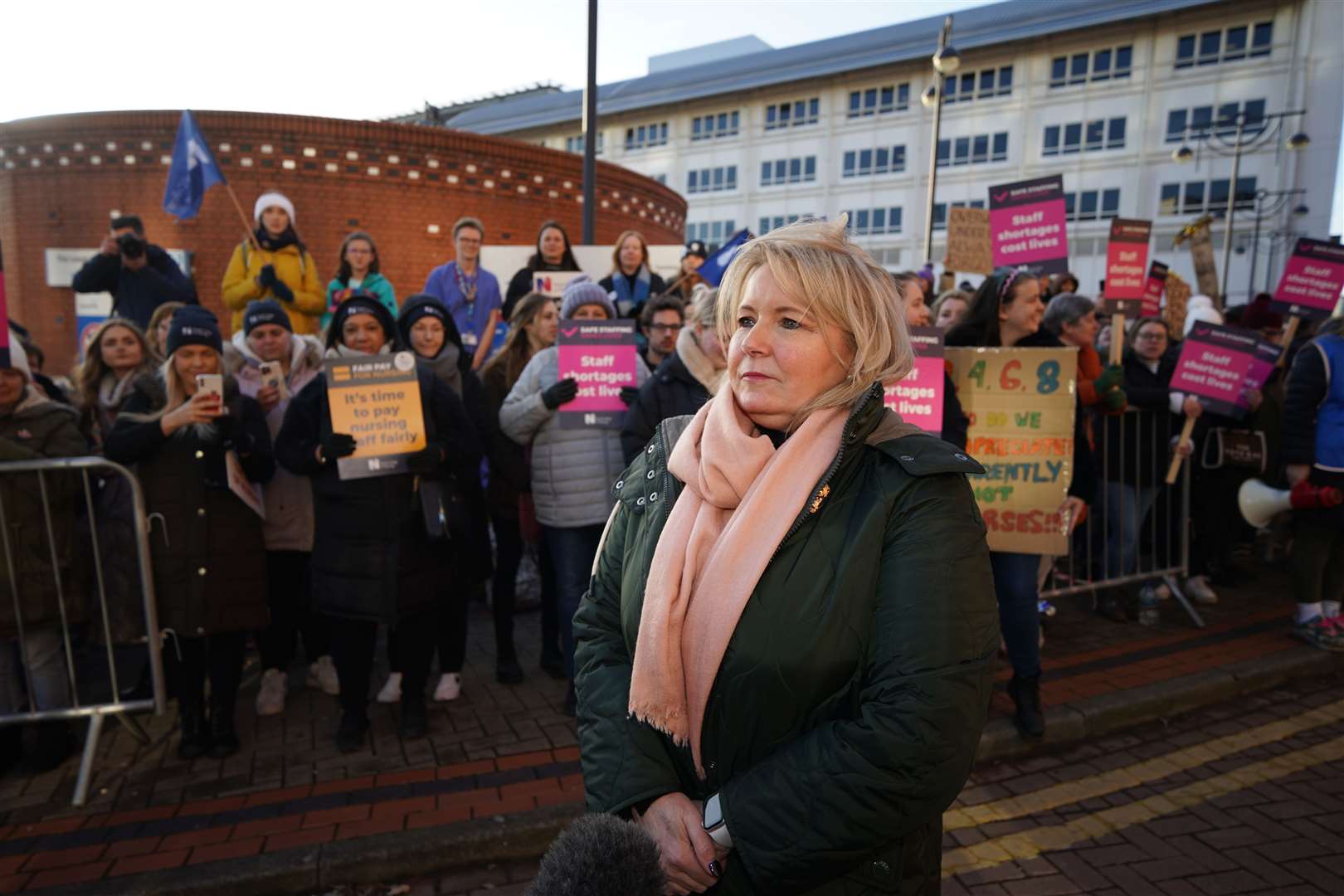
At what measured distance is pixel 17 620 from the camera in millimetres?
Result: 3705

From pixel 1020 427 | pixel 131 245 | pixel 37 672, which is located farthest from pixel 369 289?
pixel 1020 427

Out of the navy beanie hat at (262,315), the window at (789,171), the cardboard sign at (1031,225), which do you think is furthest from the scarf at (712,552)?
the window at (789,171)

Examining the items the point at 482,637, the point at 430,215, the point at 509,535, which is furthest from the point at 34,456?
the point at 430,215

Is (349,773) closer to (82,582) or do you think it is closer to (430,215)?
(82,582)

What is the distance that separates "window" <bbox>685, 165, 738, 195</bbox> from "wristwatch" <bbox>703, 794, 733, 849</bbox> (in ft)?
162

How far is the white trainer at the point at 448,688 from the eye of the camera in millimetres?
4625

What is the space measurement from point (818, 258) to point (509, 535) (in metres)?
3.84

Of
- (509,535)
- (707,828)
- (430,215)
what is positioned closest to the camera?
(707,828)

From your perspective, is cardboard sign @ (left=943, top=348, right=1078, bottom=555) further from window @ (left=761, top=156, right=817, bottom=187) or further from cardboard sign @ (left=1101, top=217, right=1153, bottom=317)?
window @ (left=761, top=156, right=817, bottom=187)

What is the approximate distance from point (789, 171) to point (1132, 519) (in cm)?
4370

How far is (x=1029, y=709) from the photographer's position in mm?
4266

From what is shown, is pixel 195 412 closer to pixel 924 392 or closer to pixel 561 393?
pixel 561 393

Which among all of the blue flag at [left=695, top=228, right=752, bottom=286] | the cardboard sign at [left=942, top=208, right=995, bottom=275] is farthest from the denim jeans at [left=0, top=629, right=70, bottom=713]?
the cardboard sign at [left=942, top=208, right=995, bottom=275]

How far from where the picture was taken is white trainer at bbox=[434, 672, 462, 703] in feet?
15.2
